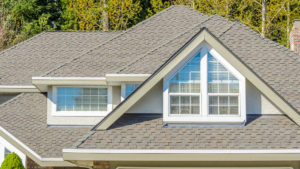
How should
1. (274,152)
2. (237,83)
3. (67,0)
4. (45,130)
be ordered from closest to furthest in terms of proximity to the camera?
(274,152), (237,83), (45,130), (67,0)

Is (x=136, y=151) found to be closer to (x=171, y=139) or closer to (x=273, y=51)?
(x=171, y=139)

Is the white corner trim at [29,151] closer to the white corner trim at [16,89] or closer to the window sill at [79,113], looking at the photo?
the window sill at [79,113]

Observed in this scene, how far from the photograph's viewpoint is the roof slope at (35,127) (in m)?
12.8

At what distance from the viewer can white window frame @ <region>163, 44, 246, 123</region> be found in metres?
11.0

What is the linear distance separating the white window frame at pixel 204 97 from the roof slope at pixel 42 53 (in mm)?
5809

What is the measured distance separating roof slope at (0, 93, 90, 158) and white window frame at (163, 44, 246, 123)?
3.11 m

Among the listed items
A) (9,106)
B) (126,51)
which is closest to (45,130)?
(9,106)

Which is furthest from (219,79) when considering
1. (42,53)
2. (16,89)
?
(42,53)

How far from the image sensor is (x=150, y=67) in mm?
12664

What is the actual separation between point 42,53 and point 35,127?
3930 mm

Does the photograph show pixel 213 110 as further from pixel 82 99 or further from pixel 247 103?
pixel 82 99

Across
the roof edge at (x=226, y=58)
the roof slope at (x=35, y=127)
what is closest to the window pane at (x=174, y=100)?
the roof edge at (x=226, y=58)

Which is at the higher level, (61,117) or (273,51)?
(273,51)

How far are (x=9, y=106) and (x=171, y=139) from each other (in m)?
6.20
